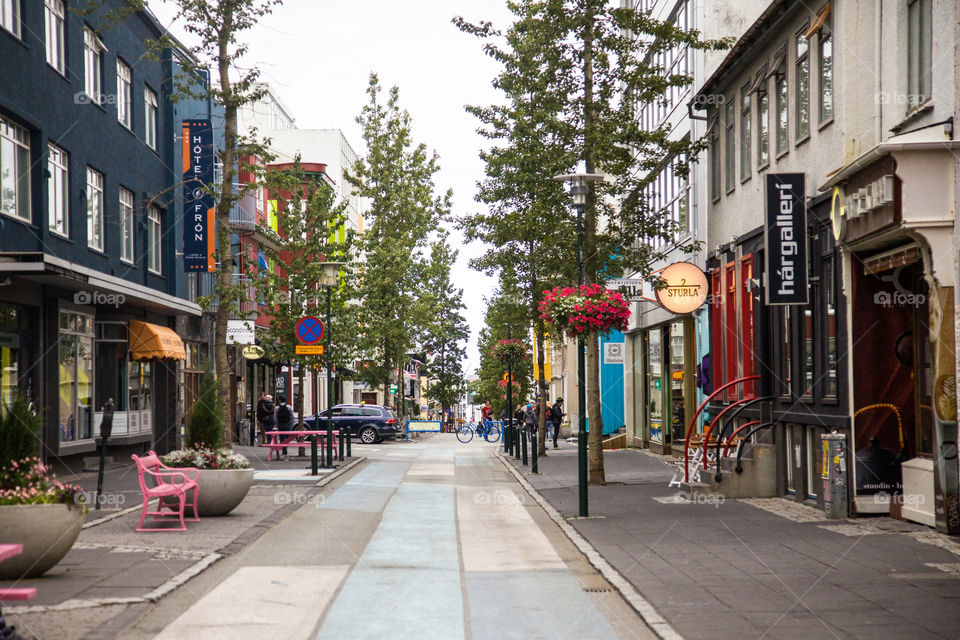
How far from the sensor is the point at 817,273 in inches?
682

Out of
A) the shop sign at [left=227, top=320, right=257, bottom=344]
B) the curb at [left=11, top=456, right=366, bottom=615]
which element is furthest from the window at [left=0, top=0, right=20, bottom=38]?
the shop sign at [left=227, top=320, right=257, bottom=344]

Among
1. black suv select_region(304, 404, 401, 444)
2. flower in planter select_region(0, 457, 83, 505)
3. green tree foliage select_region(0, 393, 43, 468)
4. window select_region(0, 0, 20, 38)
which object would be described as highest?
window select_region(0, 0, 20, 38)

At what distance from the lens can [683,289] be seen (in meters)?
23.1

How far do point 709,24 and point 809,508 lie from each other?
1407cm

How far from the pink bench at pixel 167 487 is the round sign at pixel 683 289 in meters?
10.9

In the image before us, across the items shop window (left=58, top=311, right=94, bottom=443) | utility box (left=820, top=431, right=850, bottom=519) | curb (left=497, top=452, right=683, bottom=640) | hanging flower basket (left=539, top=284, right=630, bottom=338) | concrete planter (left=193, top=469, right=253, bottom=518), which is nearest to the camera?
curb (left=497, top=452, right=683, bottom=640)

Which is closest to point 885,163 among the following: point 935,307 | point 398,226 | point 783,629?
point 935,307

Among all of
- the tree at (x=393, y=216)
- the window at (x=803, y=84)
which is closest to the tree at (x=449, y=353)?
the tree at (x=393, y=216)

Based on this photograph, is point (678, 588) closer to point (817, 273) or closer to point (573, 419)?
point (817, 273)

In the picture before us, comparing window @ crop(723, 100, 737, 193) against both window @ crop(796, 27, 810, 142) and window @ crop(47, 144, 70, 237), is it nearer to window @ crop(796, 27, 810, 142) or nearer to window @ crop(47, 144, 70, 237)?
window @ crop(796, 27, 810, 142)

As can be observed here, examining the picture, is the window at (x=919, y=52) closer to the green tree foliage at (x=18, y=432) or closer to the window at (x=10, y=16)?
the green tree foliage at (x=18, y=432)

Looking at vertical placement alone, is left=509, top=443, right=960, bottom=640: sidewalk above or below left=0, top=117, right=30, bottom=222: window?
below

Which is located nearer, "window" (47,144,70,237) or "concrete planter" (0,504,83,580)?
"concrete planter" (0,504,83,580)

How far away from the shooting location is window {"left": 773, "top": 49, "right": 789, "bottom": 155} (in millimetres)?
19578
